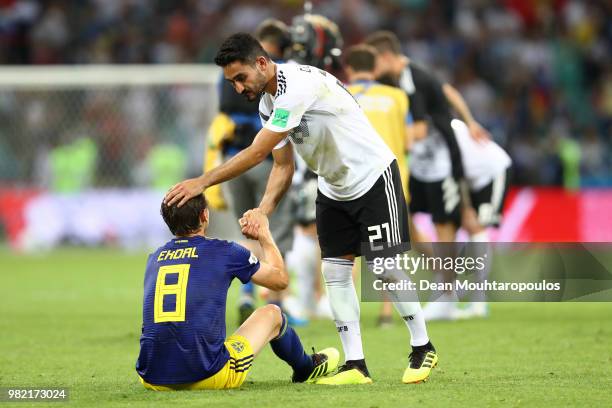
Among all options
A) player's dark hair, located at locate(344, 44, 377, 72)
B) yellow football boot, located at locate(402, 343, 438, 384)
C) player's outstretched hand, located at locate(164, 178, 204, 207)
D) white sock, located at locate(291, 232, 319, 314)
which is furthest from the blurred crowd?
player's outstretched hand, located at locate(164, 178, 204, 207)

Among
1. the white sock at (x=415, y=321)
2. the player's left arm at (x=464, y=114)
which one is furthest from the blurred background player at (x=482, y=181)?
the white sock at (x=415, y=321)

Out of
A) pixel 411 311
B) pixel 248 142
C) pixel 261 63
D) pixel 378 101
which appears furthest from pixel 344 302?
pixel 248 142

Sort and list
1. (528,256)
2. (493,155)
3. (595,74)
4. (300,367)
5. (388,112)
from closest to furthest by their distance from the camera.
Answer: (300,367) < (388,112) < (493,155) < (528,256) < (595,74)

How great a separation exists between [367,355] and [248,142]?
2.80 metres

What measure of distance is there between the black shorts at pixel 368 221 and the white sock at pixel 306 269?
4.02 meters

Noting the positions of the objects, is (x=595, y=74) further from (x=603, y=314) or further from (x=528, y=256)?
(x=603, y=314)

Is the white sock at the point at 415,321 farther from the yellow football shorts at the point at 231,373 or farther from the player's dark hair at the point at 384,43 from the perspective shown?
the player's dark hair at the point at 384,43

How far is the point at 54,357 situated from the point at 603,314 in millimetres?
5156

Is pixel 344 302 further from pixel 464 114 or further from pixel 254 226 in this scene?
pixel 464 114

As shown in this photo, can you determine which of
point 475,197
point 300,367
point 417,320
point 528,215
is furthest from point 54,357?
point 528,215

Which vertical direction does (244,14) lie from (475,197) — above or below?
above

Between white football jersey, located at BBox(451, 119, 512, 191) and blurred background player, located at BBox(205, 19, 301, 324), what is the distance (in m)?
2.03

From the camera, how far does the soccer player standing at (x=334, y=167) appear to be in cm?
602

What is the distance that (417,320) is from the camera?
21.3 feet
